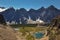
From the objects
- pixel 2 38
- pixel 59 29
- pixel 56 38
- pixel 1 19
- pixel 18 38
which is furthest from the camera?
pixel 59 29

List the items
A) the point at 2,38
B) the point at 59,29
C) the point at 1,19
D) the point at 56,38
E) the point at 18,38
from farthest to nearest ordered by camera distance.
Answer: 1. the point at 59,29
2. the point at 56,38
3. the point at 1,19
4. the point at 18,38
5. the point at 2,38

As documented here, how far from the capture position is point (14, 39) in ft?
30.2

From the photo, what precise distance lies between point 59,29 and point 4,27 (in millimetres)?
24656

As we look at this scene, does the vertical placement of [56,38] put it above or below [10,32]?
below

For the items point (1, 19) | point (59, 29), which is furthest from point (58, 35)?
point (1, 19)

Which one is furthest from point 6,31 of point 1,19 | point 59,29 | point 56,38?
point 59,29

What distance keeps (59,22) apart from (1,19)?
79.0 ft

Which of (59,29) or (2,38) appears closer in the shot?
(2,38)

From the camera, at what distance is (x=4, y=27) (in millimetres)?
9711

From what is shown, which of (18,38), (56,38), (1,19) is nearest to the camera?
(18,38)

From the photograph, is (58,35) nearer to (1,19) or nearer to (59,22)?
(59,22)

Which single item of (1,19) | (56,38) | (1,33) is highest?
(1,19)

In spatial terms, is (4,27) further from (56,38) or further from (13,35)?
(56,38)

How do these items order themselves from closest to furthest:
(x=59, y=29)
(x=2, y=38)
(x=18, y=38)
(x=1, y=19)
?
(x=2, y=38)
(x=18, y=38)
(x=1, y=19)
(x=59, y=29)
